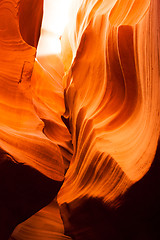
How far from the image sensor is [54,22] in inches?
129

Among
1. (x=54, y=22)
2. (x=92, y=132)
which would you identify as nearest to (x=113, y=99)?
(x=92, y=132)

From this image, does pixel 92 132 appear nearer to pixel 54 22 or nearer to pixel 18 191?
pixel 18 191

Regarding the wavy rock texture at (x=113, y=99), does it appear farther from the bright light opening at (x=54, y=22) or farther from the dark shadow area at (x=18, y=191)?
the bright light opening at (x=54, y=22)

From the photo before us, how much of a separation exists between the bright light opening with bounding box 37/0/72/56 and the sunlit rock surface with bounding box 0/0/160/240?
0.90m

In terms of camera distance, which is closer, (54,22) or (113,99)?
(113,99)

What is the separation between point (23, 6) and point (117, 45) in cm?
81

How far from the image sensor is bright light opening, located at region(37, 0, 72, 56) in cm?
312

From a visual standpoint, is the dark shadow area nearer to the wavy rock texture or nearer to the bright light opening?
the wavy rock texture

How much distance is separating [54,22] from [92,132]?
2071 millimetres

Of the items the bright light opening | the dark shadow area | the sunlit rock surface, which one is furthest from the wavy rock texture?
the bright light opening

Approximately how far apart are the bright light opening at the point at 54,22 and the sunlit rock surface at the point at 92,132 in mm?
896

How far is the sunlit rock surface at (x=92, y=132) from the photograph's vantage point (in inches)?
48.9

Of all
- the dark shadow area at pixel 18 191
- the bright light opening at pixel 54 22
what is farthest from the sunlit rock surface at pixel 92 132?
the bright light opening at pixel 54 22

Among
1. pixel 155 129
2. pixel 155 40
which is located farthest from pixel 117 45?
pixel 155 129
